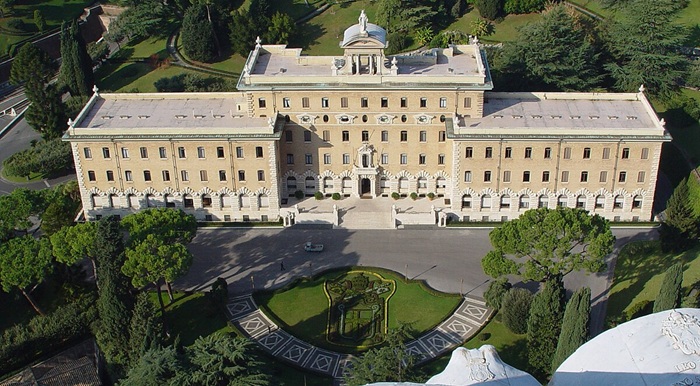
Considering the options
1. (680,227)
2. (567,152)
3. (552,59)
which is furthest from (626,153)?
(552,59)

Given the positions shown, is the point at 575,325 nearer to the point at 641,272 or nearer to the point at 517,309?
the point at 517,309

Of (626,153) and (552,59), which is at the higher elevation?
(552,59)

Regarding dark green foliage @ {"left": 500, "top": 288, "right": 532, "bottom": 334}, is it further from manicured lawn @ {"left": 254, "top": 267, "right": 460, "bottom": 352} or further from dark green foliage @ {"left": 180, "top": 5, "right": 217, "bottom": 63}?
dark green foliage @ {"left": 180, "top": 5, "right": 217, "bottom": 63}

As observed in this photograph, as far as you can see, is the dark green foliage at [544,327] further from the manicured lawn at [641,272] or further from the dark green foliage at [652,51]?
the dark green foliage at [652,51]

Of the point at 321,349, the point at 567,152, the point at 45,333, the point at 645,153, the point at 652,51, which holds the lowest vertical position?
the point at 321,349

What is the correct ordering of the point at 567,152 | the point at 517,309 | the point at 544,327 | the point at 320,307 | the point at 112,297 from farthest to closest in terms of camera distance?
the point at 567,152
the point at 320,307
the point at 517,309
the point at 112,297
the point at 544,327

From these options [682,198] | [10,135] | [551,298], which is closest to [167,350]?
[551,298]

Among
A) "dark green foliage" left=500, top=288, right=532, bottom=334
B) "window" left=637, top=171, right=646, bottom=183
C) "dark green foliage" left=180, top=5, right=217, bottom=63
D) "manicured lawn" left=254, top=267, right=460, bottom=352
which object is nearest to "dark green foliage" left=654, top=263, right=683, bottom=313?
"dark green foliage" left=500, top=288, right=532, bottom=334

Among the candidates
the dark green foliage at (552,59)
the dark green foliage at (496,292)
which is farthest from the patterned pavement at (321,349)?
the dark green foliage at (552,59)
